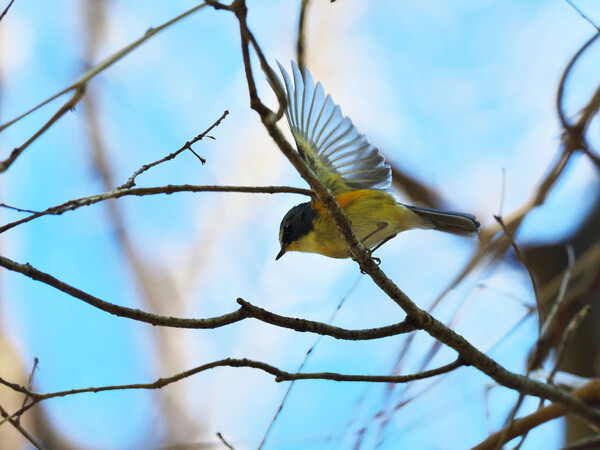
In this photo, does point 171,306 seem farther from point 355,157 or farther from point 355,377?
point 355,377

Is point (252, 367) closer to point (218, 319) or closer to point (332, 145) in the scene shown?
point (218, 319)

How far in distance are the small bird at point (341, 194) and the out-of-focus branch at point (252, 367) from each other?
4.77 feet

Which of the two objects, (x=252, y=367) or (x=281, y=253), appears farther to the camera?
(x=281, y=253)

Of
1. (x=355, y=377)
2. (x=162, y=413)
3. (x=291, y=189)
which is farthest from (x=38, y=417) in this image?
(x=291, y=189)

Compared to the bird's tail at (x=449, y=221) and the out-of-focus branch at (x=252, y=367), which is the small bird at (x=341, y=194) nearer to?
the bird's tail at (x=449, y=221)

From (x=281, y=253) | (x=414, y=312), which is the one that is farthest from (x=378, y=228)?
(x=414, y=312)

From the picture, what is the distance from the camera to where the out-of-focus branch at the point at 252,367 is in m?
1.58

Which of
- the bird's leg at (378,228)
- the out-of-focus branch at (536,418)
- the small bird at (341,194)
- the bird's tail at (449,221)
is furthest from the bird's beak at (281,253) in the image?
the out-of-focus branch at (536,418)

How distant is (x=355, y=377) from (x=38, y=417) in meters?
4.47

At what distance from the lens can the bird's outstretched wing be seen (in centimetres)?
295

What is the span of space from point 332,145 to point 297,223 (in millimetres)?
726

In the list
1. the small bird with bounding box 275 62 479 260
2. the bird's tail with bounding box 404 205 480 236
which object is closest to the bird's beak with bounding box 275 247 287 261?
the small bird with bounding box 275 62 479 260

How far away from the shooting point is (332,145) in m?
3.19

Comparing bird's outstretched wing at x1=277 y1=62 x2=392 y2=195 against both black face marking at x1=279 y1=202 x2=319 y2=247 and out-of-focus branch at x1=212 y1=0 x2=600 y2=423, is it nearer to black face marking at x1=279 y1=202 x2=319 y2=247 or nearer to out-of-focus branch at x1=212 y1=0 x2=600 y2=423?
black face marking at x1=279 y1=202 x2=319 y2=247
